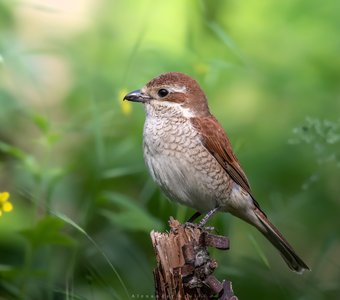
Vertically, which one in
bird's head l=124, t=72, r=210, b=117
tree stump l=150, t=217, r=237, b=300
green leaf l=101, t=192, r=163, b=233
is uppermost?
bird's head l=124, t=72, r=210, b=117

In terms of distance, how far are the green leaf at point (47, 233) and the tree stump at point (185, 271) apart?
768 millimetres

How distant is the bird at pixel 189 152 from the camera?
5121mm

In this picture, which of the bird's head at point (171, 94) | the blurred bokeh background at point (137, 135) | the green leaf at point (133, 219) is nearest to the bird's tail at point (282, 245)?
the blurred bokeh background at point (137, 135)

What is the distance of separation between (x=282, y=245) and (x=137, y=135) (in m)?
1.72

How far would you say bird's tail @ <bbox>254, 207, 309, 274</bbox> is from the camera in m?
5.54

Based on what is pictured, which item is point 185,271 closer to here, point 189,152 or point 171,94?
point 189,152

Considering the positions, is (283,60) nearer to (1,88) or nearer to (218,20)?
(218,20)

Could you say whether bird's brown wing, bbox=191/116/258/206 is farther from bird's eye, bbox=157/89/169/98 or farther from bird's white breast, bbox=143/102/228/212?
bird's eye, bbox=157/89/169/98

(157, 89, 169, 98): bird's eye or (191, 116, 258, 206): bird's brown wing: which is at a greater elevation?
(157, 89, 169, 98): bird's eye

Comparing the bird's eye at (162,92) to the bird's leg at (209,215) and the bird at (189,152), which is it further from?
the bird's leg at (209,215)

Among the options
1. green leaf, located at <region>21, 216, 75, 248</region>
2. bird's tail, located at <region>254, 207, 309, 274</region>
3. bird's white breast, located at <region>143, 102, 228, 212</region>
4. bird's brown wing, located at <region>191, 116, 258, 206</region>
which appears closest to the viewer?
green leaf, located at <region>21, 216, 75, 248</region>

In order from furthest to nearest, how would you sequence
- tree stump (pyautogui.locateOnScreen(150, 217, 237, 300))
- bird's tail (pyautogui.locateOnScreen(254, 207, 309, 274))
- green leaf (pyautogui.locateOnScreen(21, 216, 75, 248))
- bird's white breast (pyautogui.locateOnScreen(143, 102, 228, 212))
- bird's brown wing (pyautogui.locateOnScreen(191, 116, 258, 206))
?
bird's tail (pyautogui.locateOnScreen(254, 207, 309, 274)), bird's brown wing (pyautogui.locateOnScreen(191, 116, 258, 206)), bird's white breast (pyautogui.locateOnScreen(143, 102, 228, 212)), green leaf (pyautogui.locateOnScreen(21, 216, 75, 248)), tree stump (pyautogui.locateOnScreen(150, 217, 237, 300))

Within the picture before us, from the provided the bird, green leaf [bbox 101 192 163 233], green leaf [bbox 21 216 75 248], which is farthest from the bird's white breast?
green leaf [bbox 21 216 75 248]

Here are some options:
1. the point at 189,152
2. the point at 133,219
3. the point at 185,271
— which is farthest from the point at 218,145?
the point at 185,271
